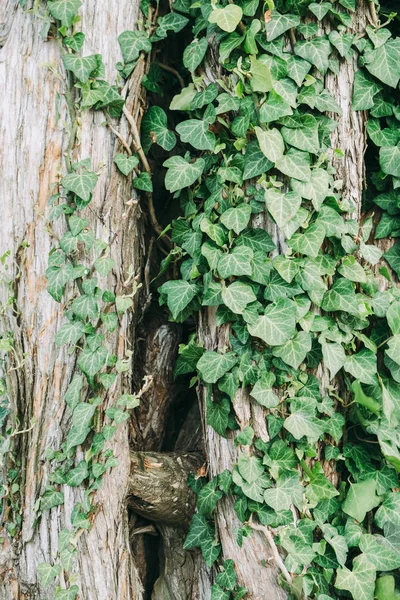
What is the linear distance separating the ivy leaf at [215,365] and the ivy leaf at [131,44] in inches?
37.2

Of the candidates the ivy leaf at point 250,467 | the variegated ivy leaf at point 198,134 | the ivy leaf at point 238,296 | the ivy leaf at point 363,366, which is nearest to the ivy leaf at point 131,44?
the variegated ivy leaf at point 198,134

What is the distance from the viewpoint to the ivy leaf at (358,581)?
1670 mm

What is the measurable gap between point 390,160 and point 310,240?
1.43 feet

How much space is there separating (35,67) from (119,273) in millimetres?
687

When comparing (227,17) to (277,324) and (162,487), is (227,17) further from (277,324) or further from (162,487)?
(162,487)

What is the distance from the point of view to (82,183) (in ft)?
5.47

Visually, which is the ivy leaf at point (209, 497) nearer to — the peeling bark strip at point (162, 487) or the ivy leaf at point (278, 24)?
the peeling bark strip at point (162, 487)

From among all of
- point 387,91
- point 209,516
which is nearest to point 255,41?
point 387,91

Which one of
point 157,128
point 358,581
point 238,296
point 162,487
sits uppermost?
point 157,128

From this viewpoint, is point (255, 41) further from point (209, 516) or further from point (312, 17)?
point (209, 516)

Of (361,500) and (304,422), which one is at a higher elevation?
(304,422)

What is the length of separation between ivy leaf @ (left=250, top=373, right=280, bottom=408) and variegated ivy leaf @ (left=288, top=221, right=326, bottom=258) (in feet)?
1.23

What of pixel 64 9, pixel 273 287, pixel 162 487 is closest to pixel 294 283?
pixel 273 287

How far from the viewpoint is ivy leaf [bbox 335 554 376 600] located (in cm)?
167
